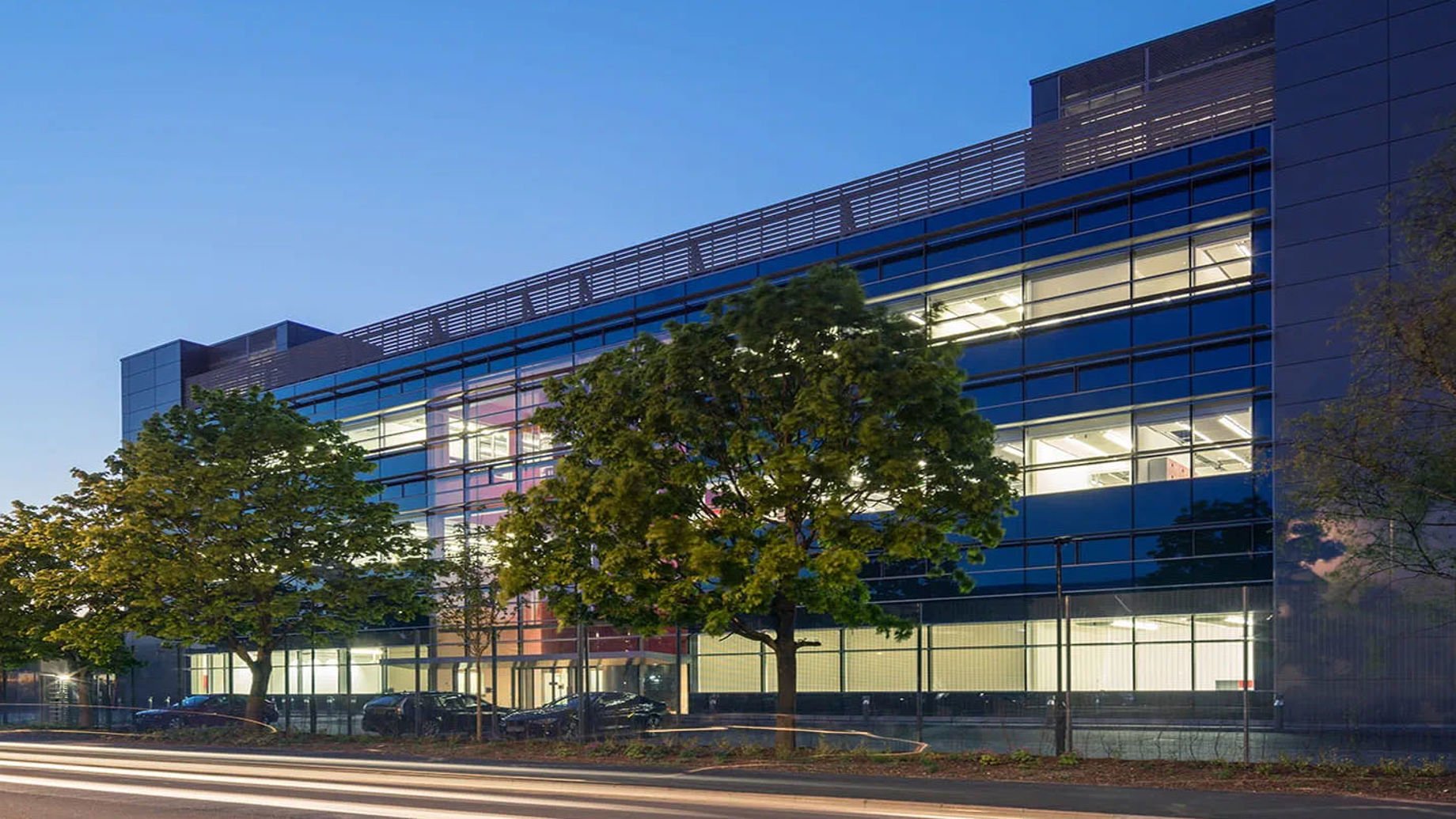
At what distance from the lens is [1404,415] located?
18.8 meters

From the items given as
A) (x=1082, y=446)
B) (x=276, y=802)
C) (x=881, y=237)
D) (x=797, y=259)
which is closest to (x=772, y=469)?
(x=276, y=802)

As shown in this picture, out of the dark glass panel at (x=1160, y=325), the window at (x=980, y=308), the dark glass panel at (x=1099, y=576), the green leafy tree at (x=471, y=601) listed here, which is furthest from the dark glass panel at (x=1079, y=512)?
the green leafy tree at (x=471, y=601)

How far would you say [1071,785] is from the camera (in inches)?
789

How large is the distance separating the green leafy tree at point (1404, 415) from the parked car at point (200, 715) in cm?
3599

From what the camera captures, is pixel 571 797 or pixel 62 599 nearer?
pixel 571 797

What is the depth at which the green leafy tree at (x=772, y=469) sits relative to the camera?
24.8 meters

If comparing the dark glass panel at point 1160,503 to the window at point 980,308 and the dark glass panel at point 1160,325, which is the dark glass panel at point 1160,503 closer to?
the dark glass panel at point 1160,325

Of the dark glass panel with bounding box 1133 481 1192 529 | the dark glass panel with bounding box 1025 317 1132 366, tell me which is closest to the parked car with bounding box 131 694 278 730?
the dark glass panel with bounding box 1025 317 1132 366

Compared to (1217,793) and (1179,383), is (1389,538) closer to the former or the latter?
(1217,793)

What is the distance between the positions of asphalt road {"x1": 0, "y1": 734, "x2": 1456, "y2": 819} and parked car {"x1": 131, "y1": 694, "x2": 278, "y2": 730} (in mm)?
17398

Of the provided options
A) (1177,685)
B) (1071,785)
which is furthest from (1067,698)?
(1177,685)

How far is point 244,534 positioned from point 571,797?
21511mm

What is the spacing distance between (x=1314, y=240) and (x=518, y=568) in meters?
22.5

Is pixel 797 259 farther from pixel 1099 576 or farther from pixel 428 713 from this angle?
pixel 428 713
